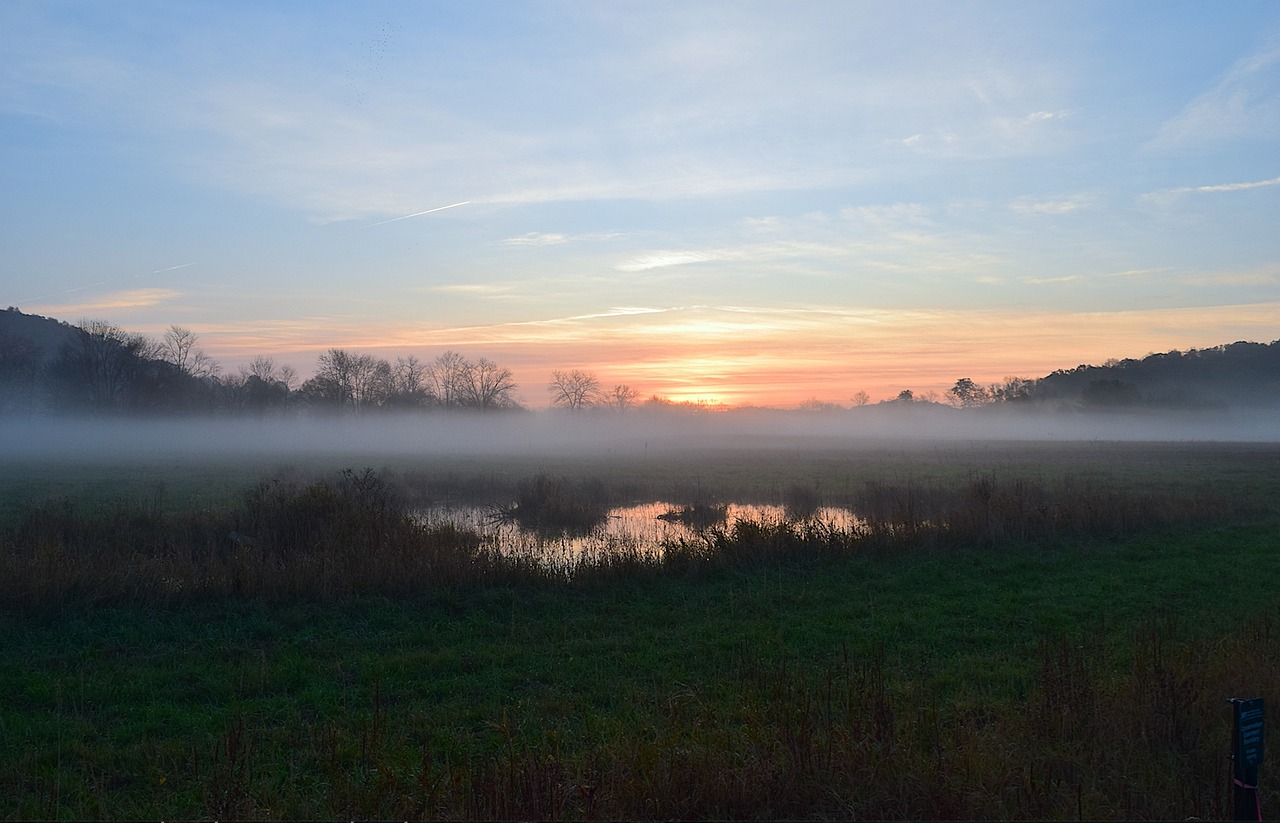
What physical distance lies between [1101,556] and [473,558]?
12.9 m

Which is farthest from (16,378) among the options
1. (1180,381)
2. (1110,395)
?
(1180,381)

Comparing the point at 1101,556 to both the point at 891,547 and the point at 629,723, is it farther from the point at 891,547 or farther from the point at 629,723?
the point at 629,723

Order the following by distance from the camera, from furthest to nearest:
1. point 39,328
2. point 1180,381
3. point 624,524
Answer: point 39,328 < point 1180,381 < point 624,524

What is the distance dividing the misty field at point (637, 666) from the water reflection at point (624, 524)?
119 inches

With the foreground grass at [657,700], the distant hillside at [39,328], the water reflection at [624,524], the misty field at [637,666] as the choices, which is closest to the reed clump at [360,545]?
the misty field at [637,666]

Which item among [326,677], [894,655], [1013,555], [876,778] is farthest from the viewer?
[1013,555]

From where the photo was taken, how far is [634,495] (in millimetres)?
32344

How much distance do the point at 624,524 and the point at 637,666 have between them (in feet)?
49.0

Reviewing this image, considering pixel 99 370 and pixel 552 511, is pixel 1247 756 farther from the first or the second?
pixel 99 370

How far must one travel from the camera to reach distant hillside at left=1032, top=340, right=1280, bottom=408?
4764 inches

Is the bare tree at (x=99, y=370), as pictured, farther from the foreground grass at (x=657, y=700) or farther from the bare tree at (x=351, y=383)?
the foreground grass at (x=657, y=700)

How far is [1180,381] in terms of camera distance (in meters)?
148

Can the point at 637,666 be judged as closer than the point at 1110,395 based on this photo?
Yes

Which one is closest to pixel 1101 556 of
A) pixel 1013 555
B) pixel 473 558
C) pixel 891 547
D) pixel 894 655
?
pixel 1013 555
